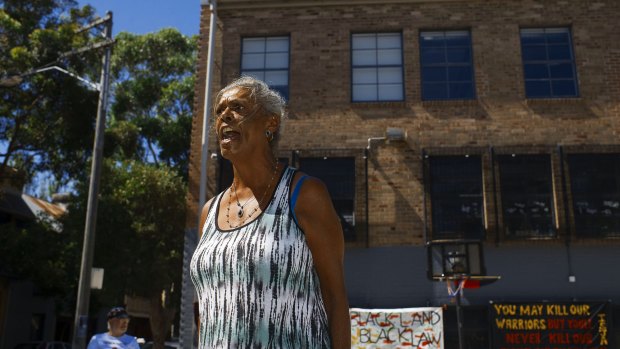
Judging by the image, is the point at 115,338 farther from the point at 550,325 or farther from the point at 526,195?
the point at 526,195

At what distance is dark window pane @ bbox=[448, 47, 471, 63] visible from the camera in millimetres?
13710

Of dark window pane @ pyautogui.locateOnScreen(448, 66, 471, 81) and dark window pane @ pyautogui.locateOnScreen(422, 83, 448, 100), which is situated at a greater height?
dark window pane @ pyautogui.locateOnScreen(448, 66, 471, 81)

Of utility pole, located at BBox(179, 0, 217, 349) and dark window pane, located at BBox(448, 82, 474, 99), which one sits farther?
dark window pane, located at BBox(448, 82, 474, 99)

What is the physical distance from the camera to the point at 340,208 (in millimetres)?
12836

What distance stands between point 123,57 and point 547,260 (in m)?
20.2

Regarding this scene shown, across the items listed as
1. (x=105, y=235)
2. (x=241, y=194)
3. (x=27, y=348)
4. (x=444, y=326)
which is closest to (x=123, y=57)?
(x=105, y=235)

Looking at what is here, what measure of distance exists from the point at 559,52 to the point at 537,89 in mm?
1069

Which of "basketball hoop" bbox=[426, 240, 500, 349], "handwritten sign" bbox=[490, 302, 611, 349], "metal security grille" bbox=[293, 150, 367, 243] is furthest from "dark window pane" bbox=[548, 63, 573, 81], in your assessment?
"basketball hoop" bbox=[426, 240, 500, 349]

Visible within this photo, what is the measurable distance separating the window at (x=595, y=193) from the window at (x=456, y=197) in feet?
6.35

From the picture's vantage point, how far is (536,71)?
1352cm

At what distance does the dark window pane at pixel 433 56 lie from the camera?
541 inches

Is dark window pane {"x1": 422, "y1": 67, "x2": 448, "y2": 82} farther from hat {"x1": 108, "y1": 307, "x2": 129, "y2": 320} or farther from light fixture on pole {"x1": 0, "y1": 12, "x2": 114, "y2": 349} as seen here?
hat {"x1": 108, "y1": 307, "x2": 129, "y2": 320}

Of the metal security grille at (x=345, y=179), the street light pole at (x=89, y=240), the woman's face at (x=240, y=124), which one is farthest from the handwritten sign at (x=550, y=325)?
the woman's face at (x=240, y=124)

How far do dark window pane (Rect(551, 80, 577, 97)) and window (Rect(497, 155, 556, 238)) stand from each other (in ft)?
5.37
